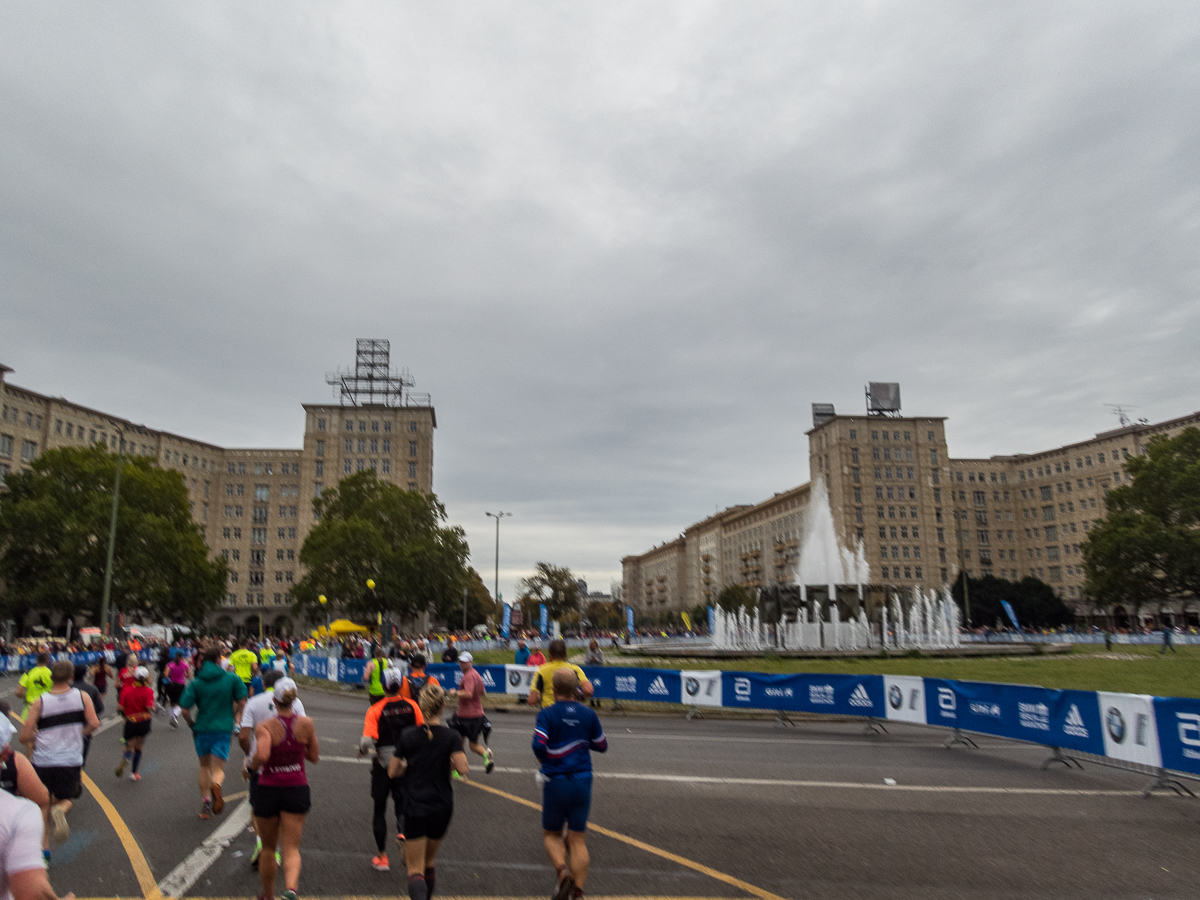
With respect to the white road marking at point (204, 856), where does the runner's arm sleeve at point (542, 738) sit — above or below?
above

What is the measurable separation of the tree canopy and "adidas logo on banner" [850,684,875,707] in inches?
2912

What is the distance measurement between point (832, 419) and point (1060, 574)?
36905mm

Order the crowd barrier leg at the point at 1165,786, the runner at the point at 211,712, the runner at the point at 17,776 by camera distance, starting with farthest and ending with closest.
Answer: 1. the crowd barrier leg at the point at 1165,786
2. the runner at the point at 211,712
3. the runner at the point at 17,776

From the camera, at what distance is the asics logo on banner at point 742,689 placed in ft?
60.7

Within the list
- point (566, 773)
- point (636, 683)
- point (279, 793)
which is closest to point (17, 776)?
point (279, 793)

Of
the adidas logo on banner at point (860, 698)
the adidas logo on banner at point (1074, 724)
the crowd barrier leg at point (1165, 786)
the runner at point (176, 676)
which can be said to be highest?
the runner at point (176, 676)

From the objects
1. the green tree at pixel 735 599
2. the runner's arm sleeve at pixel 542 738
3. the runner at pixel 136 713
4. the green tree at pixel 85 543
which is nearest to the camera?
the runner's arm sleeve at pixel 542 738

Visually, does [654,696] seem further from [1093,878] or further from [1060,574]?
[1060,574]

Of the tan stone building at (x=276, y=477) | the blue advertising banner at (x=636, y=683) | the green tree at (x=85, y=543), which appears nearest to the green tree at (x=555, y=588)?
the tan stone building at (x=276, y=477)

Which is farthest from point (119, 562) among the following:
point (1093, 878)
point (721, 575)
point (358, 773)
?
point (721, 575)

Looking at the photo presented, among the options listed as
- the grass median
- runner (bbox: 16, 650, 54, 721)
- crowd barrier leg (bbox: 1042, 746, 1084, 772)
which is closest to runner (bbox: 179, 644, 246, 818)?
runner (bbox: 16, 650, 54, 721)

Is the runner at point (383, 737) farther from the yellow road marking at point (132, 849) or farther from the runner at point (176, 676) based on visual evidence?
the runner at point (176, 676)

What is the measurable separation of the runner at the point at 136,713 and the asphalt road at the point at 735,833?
436mm

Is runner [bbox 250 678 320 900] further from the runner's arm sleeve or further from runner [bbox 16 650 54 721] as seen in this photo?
runner [bbox 16 650 54 721]
